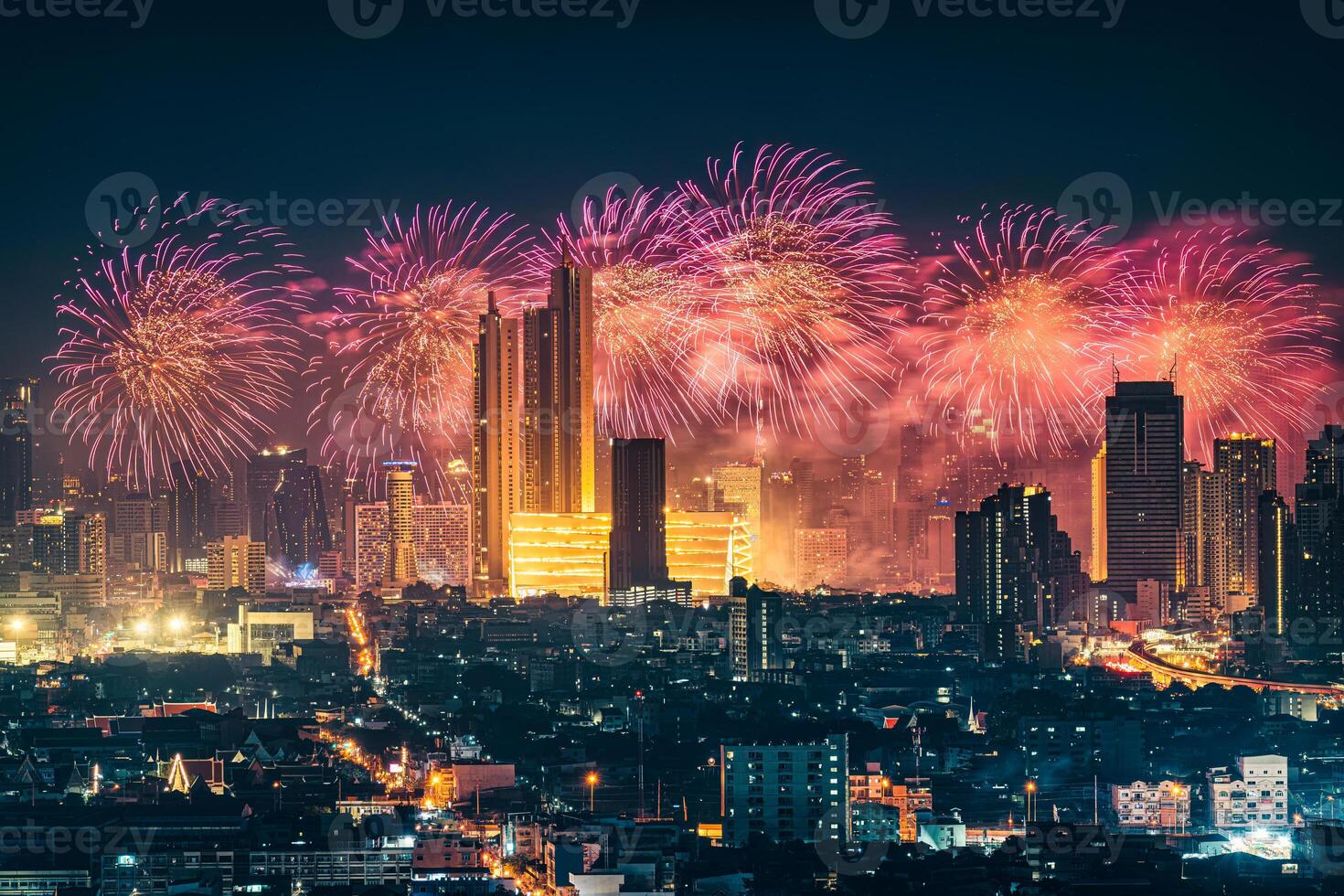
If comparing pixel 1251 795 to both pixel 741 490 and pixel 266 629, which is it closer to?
pixel 266 629

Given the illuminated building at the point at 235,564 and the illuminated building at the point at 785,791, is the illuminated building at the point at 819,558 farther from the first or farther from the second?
the illuminated building at the point at 785,791

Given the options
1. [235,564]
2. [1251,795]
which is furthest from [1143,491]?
[1251,795]

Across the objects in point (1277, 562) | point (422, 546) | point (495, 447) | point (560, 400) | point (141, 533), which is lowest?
point (1277, 562)

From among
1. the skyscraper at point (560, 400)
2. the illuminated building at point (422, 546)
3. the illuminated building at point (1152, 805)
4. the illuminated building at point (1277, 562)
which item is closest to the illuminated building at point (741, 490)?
the skyscraper at point (560, 400)

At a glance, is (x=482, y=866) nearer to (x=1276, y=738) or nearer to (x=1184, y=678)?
(x=1276, y=738)

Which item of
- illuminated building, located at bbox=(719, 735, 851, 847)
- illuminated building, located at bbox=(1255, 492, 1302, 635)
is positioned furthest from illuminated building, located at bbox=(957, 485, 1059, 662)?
illuminated building, located at bbox=(719, 735, 851, 847)

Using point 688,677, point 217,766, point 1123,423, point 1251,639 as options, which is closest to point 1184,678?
point 1251,639
